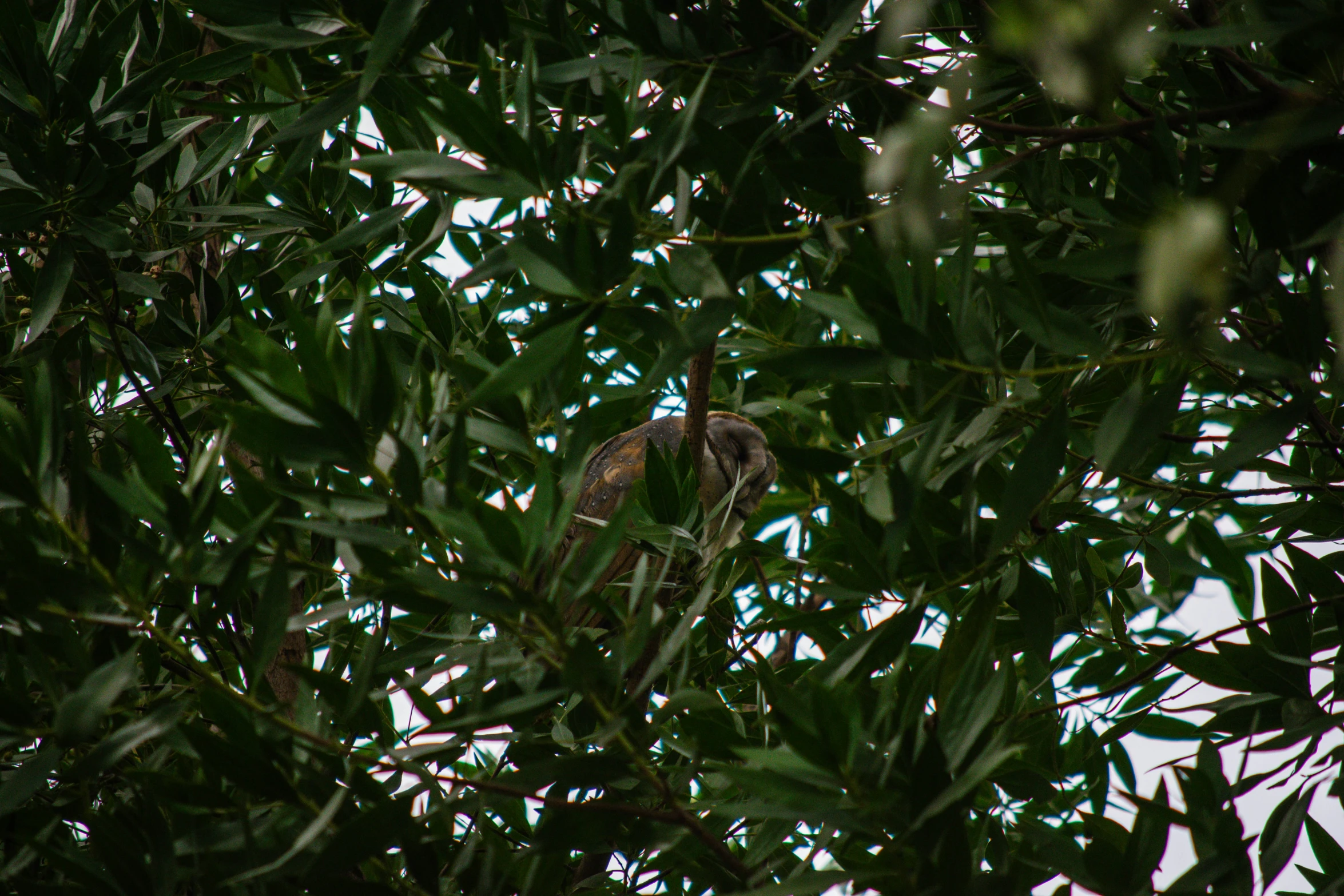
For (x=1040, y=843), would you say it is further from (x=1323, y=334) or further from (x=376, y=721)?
(x=376, y=721)

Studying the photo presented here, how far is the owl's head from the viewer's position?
7.39 ft

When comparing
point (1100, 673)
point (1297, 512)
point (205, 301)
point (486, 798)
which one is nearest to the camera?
point (486, 798)

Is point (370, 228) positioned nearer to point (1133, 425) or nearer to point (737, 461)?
point (1133, 425)

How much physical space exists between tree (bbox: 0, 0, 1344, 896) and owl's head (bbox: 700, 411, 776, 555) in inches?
32.6

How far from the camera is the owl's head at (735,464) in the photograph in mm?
2252

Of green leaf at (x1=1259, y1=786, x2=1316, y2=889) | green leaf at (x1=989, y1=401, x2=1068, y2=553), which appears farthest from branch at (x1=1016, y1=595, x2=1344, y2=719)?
green leaf at (x1=989, y1=401, x2=1068, y2=553)

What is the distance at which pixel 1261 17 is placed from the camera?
825 mm

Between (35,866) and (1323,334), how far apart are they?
1.62m

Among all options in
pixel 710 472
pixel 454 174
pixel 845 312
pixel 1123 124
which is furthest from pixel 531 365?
pixel 710 472

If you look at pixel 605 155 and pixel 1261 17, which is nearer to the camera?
pixel 1261 17

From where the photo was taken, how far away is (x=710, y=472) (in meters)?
2.28

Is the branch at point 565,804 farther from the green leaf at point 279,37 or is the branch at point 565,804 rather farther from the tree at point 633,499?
the green leaf at point 279,37

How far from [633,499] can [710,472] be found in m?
1.11

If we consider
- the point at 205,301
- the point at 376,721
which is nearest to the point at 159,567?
the point at 376,721
